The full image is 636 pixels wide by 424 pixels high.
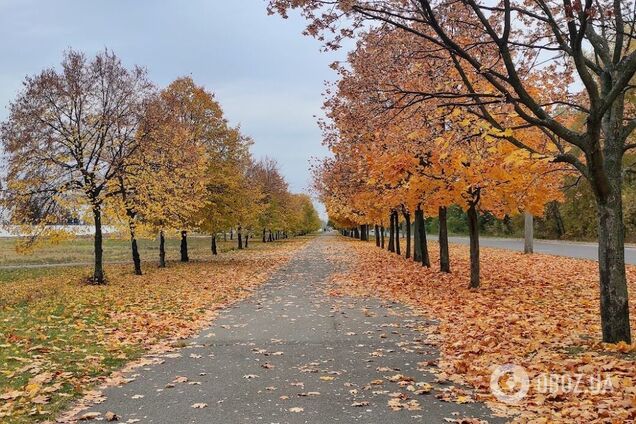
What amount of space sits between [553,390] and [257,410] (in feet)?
10.4

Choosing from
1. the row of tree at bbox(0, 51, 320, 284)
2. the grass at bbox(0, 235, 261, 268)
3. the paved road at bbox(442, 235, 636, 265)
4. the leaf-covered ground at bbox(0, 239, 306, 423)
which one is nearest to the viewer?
the leaf-covered ground at bbox(0, 239, 306, 423)

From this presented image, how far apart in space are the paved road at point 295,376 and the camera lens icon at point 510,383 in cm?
42

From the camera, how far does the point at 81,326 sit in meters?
10.1

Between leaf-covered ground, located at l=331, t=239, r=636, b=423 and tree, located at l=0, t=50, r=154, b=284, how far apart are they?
9.45 metres

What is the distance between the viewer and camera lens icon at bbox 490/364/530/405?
18.5ft

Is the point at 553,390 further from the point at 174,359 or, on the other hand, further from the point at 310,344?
the point at 174,359

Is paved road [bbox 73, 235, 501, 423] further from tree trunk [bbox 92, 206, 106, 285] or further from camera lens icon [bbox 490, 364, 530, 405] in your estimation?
tree trunk [bbox 92, 206, 106, 285]

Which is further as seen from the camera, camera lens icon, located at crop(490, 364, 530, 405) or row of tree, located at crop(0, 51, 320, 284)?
row of tree, located at crop(0, 51, 320, 284)

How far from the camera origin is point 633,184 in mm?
47062

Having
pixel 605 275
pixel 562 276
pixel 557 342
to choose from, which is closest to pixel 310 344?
pixel 557 342

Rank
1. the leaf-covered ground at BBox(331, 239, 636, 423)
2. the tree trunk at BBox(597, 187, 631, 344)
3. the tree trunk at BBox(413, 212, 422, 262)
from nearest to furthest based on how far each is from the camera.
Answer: the leaf-covered ground at BBox(331, 239, 636, 423)
the tree trunk at BBox(597, 187, 631, 344)
the tree trunk at BBox(413, 212, 422, 262)

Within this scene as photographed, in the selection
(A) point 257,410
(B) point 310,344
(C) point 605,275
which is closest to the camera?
(A) point 257,410

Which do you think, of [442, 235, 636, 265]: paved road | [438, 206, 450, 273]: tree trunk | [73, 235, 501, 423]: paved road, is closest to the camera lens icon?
[73, 235, 501, 423]: paved road

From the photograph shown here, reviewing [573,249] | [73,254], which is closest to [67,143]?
[73,254]
